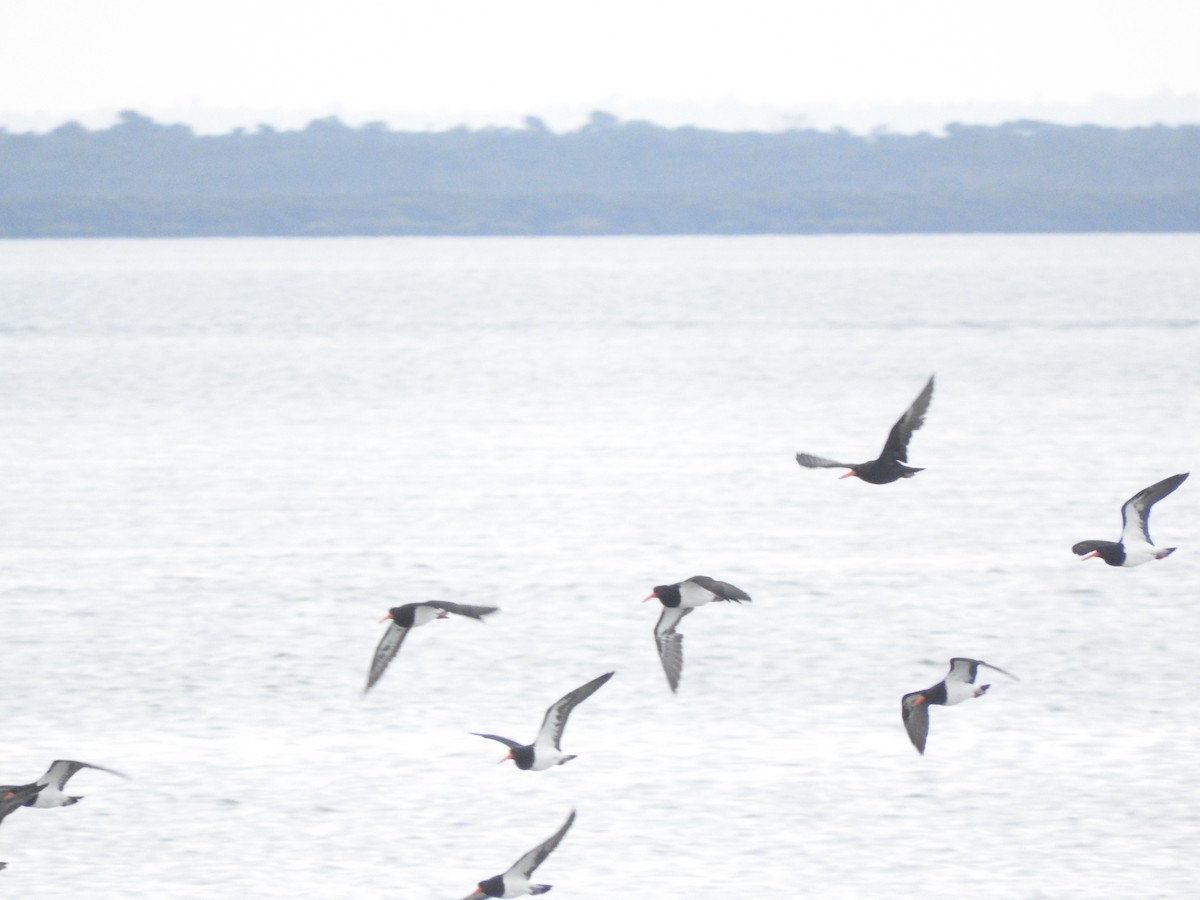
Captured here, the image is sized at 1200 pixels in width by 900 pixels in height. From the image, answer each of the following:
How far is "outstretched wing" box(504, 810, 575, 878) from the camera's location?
1102cm

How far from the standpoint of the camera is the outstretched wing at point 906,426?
43.0 feet

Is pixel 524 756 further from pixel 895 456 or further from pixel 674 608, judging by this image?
pixel 895 456

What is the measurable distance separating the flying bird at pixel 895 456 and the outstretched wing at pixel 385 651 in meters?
3.27

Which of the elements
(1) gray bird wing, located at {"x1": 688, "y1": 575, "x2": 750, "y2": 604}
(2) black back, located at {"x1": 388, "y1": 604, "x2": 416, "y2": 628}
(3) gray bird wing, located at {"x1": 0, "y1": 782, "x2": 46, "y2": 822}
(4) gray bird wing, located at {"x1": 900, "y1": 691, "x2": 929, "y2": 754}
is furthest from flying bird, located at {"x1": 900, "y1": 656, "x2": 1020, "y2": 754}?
(3) gray bird wing, located at {"x1": 0, "y1": 782, "x2": 46, "y2": 822}

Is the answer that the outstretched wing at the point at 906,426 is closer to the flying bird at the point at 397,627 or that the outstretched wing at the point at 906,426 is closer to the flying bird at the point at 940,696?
the flying bird at the point at 940,696

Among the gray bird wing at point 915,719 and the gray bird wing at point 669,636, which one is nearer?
the gray bird wing at point 915,719

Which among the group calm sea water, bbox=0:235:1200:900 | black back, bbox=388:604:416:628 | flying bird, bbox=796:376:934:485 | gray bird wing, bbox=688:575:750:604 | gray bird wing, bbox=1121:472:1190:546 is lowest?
calm sea water, bbox=0:235:1200:900

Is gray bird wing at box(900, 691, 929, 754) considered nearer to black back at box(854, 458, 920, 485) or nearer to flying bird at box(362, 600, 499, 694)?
black back at box(854, 458, 920, 485)

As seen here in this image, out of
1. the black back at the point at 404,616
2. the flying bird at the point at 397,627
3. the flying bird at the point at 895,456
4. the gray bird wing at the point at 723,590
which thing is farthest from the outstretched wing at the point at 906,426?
the black back at the point at 404,616

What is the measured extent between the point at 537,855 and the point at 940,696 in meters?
4.18

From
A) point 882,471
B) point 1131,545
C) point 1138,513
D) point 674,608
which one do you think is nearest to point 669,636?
point 674,608

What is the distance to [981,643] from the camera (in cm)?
2656

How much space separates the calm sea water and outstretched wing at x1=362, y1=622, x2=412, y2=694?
3286 millimetres

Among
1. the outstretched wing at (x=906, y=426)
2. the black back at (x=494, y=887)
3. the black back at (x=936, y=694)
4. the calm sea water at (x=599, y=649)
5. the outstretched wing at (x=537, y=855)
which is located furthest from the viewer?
the calm sea water at (x=599, y=649)
